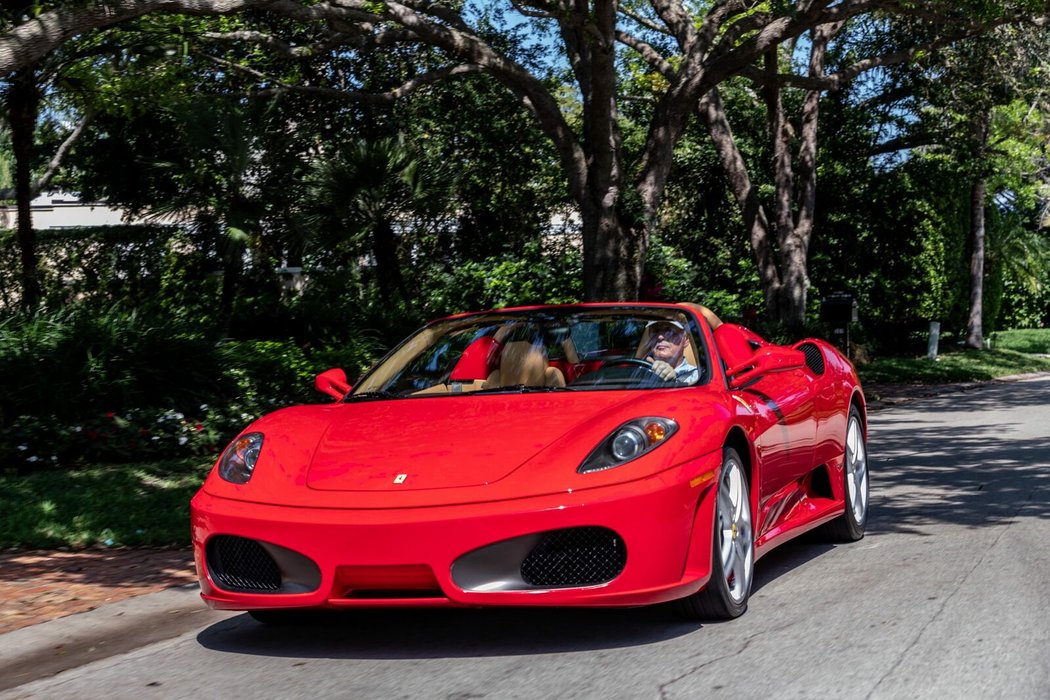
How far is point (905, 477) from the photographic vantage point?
34.2 feet

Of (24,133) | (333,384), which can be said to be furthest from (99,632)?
(24,133)

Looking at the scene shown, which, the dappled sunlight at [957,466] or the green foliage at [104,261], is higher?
the green foliage at [104,261]

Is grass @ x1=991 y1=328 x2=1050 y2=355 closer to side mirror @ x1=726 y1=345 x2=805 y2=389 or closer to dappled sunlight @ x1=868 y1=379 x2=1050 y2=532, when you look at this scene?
dappled sunlight @ x1=868 y1=379 x2=1050 y2=532

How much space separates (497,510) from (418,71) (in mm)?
18881

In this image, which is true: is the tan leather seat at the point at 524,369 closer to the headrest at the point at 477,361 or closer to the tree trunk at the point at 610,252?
the headrest at the point at 477,361

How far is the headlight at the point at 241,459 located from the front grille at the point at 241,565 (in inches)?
10.6

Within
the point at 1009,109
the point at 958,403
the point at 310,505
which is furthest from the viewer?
the point at 1009,109

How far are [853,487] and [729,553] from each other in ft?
7.66

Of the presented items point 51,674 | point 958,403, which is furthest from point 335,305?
point 51,674

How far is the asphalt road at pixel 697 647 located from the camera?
14.6ft

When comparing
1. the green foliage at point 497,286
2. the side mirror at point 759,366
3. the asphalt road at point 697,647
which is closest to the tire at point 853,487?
the asphalt road at point 697,647

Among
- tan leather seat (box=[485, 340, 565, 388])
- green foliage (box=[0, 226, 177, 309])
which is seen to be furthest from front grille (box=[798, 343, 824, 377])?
green foliage (box=[0, 226, 177, 309])

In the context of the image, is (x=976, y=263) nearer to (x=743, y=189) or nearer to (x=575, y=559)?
(x=743, y=189)

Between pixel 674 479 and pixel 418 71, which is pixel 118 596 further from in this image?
pixel 418 71
